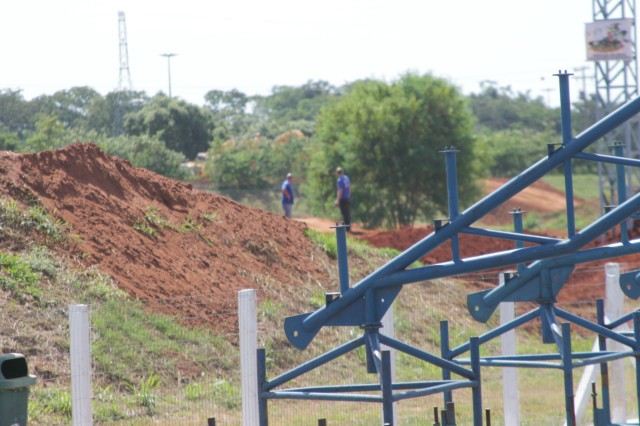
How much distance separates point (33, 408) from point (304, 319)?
3858 millimetres

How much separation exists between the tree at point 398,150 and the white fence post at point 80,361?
107 ft

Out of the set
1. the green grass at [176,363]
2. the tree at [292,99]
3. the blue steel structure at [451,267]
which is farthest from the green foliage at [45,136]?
the tree at [292,99]

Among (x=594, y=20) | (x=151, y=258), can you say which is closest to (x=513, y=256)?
(x=151, y=258)

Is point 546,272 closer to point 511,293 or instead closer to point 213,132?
point 511,293

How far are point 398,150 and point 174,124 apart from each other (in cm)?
2185

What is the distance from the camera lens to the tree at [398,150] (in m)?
40.5

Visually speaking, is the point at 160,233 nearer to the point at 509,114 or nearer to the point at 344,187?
the point at 344,187

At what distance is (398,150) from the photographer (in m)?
40.9

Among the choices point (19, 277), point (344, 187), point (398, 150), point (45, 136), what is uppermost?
point (45, 136)

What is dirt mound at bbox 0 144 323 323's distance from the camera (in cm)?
1477

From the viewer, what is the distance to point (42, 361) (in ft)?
35.4

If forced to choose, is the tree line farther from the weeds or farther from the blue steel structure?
the blue steel structure

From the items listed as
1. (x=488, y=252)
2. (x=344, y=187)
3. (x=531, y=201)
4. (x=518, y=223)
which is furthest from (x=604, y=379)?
(x=531, y=201)

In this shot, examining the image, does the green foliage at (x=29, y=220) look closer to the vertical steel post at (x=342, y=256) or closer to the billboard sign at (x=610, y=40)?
the vertical steel post at (x=342, y=256)
